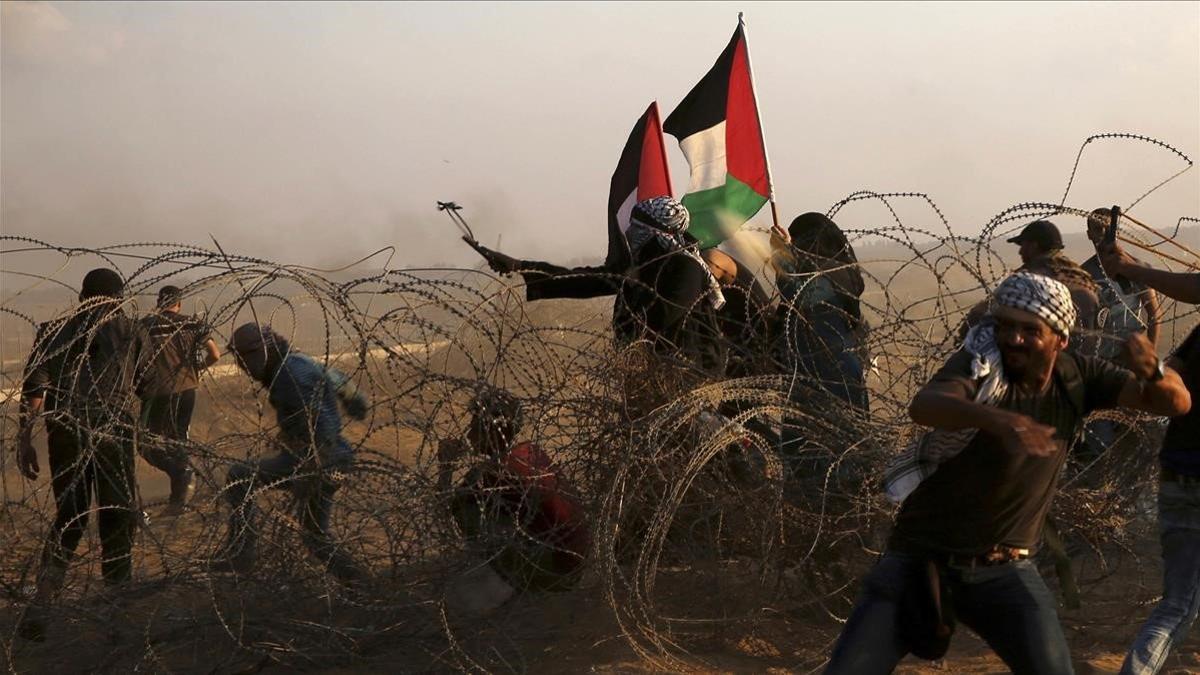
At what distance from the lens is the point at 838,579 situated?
582 centimetres

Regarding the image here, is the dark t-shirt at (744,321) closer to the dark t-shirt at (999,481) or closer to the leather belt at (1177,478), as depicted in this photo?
the leather belt at (1177,478)

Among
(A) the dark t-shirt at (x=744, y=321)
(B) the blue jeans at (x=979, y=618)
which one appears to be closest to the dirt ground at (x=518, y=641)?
(A) the dark t-shirt at (x=744, y=321)

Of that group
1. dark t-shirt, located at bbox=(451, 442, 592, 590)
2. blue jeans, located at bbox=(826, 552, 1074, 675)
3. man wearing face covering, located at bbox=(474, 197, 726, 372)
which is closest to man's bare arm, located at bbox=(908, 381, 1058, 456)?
blue jeans, located at bbox=(826, 552, 1074, 675)

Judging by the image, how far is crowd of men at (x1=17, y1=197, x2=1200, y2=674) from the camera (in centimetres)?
351

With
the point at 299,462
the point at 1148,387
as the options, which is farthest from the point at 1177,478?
the point at 299,462

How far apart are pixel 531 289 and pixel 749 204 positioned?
236 centimetres

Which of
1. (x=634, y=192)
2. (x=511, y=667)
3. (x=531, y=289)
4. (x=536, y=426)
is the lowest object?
(x=511, y=667)

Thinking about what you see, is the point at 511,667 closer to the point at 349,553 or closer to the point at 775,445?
the point at 349,553

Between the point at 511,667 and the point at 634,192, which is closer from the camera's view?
the point at 511,667

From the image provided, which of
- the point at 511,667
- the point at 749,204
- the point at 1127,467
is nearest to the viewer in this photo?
the point at 511,667

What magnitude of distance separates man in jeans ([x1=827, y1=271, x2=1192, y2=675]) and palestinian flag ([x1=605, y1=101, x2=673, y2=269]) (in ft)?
17.0

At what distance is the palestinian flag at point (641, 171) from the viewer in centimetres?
870

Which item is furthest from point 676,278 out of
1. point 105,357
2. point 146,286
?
point 105,357

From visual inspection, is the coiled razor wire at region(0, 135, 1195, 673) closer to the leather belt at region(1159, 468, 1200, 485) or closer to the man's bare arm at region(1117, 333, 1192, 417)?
the leather belt at region(1159, 468, 1200, 485)
